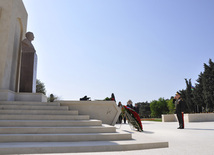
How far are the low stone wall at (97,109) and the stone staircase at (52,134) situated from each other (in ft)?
4.11

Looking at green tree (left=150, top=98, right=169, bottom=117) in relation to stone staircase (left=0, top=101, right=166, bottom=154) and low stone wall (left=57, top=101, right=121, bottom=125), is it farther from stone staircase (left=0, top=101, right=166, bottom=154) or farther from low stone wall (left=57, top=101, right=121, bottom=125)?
stone staircase (left=0, top=101, right=166, bottom=154)

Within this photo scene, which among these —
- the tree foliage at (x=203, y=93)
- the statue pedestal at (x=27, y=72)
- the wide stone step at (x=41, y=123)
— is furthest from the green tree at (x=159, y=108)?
the wide stone step at (x=41, y=123)

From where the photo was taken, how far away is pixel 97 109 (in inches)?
324

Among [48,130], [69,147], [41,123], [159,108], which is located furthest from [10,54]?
[159,108]

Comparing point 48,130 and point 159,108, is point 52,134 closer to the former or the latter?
point 48,130

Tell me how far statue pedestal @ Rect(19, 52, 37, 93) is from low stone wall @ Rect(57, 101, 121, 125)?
2503mm

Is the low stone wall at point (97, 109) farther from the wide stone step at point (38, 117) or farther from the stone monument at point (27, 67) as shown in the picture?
the stone monument at point (27, 67)

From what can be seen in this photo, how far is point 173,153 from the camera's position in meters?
3.44

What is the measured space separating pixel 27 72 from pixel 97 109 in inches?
170

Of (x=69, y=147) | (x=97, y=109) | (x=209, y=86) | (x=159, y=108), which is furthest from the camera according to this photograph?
(x=159, y=108)

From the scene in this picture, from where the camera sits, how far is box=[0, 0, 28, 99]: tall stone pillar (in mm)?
8633

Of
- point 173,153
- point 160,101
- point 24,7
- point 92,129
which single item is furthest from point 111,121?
point 160,101

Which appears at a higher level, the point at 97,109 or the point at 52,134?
the point at 97,109

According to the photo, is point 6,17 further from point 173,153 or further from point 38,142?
point 173,153
